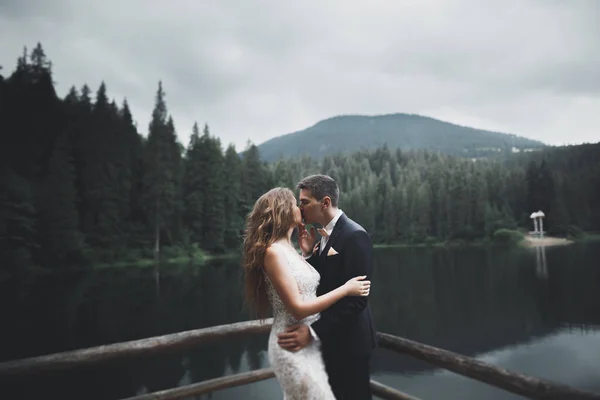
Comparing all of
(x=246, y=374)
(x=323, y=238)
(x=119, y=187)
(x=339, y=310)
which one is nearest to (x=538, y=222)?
(x=119, y=187)

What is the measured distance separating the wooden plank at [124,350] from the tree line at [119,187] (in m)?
28.7

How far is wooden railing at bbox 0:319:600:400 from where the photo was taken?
6.09 feet

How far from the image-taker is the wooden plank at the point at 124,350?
2.22m

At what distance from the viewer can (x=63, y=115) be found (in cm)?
3803

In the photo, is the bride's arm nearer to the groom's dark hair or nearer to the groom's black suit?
the groom's black suit

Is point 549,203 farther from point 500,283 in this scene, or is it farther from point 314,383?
point 314,383

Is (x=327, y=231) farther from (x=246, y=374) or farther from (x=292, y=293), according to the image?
(x=246, y=374)

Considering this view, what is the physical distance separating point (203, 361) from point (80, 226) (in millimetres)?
25959

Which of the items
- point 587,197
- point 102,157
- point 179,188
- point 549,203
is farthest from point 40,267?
point 587,197

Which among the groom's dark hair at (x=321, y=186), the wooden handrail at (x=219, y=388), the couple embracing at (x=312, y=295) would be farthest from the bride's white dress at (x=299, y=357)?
the wooden handrail at (x=219, y=388)

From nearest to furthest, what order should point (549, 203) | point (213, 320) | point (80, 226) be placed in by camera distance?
point (213, 320)
point (80, 226)
point (549, 203)

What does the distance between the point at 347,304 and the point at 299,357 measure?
0.35 m

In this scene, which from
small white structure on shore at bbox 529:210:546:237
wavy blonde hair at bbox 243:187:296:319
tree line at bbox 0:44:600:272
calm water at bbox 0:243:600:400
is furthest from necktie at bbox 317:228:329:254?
small white structure on shore at bbox 529:210:546:237

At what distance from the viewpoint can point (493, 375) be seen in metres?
2.11
